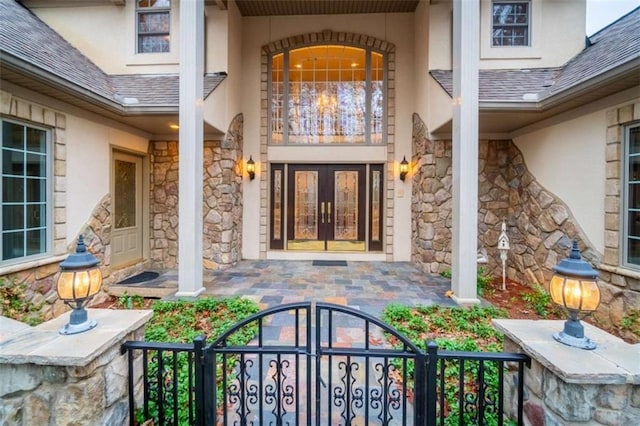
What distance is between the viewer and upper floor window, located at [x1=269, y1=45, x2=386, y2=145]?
→ 670 centimetres

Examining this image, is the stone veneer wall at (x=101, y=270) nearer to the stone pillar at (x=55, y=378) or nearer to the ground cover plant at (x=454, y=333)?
the stone pillar at (x=55, y=378)

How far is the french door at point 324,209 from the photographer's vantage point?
6746 mm

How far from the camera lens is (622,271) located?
134 inches

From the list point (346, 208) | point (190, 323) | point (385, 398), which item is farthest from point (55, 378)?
point (346, 208)

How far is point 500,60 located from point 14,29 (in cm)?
774

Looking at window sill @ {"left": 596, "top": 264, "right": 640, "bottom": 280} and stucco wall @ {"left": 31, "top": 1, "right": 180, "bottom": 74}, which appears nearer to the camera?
window sill @ {"left": 596, "top": 264, "right": 640, "bottom": 280}

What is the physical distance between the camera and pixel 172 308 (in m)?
3.80

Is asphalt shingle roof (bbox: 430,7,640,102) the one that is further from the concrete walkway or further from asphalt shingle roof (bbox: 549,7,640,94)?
the concrete walkway

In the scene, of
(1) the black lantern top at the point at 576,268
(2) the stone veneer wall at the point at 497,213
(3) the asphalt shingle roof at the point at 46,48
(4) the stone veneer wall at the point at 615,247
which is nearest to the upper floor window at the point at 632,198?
(4) the stone veneer wall at the point at 615,247

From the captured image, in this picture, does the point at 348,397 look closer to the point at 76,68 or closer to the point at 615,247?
the point at 615,247

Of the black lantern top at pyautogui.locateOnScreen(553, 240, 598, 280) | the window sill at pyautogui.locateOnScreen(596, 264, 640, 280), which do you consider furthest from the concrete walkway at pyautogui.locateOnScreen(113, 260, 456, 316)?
the black lantern top at pyautogui.locateOnScreen(553, 240, 598, 280)

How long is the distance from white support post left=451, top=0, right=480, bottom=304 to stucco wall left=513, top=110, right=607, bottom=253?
145 centimetres

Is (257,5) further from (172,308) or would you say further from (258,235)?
(172,308)

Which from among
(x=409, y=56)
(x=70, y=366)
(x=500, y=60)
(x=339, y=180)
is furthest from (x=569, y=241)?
(x=70, y=366)
